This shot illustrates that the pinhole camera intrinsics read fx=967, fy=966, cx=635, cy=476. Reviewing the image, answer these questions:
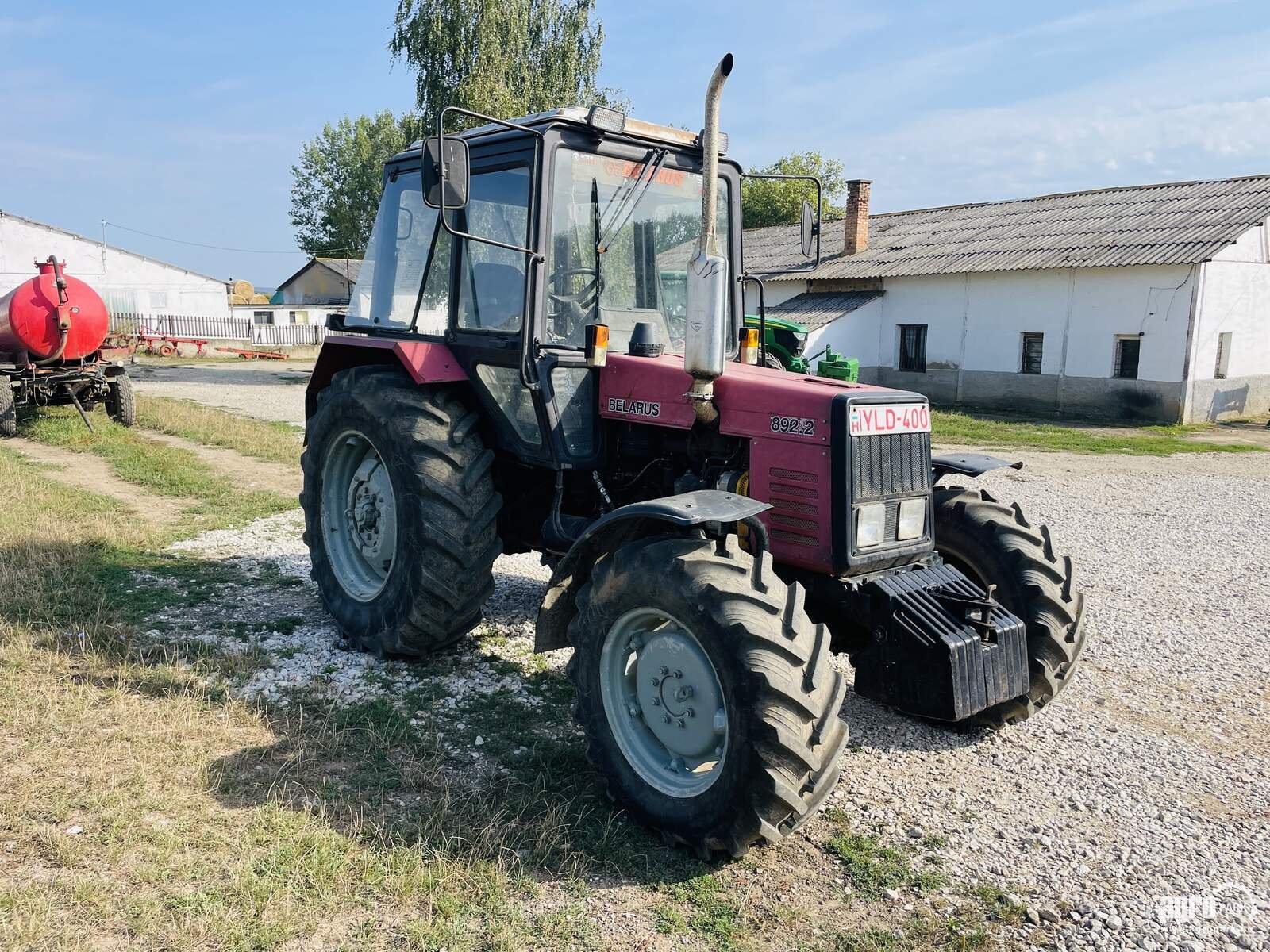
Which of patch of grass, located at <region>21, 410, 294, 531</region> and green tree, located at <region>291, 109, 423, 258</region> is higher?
green tree, located at <region>291, 109, 423, 258</region>

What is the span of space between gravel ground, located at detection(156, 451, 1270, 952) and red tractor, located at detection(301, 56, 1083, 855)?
0.95 ft

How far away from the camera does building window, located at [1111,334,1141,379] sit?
62.3ft

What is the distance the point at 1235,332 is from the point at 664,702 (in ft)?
64.7

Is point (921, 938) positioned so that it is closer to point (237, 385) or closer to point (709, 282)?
point (709, 282)

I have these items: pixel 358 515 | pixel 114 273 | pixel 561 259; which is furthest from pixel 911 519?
pixel 114 273

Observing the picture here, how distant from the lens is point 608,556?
3.71 meters

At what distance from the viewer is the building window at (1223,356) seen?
18922 millimetres

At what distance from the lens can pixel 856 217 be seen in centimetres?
2523

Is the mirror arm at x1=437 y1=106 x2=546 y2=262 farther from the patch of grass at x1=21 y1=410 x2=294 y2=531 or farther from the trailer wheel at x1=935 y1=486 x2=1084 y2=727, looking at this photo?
the patch of grass at x1=21 y1=410 x2=294 y2=531

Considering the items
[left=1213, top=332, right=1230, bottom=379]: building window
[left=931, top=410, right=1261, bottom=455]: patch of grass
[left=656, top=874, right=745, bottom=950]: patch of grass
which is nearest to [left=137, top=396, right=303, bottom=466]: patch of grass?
[left=931, top=410, right=1261, bottom=455]: patch of grass

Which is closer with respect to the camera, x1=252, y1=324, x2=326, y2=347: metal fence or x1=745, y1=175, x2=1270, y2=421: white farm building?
x1=745, y1=175, x2=1270, y2=421: white farm building

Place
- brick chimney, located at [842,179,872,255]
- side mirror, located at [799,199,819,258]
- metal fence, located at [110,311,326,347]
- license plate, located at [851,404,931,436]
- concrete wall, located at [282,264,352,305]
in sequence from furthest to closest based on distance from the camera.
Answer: concrete wall, located at [282,264,352,305] → metal fence, located at [110,311,326,347] → brick chimney, located at [842,179,872,255] → side mirror, located at [799,199,819,258] → license plate, located at [851,404,931,436]

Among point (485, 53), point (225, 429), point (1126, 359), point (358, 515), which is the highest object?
point (485, 53)

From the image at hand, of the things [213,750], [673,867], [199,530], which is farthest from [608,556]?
[199,530]
